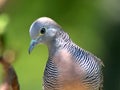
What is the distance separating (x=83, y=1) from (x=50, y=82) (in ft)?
12.7

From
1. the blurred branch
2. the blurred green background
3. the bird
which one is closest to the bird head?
the bird

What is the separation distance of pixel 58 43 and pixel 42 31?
19cm

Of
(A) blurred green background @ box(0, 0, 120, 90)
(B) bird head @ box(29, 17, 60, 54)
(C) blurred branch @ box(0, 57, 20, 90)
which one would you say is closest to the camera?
(C) blurred branch @ box(0, 57, 20, 90)

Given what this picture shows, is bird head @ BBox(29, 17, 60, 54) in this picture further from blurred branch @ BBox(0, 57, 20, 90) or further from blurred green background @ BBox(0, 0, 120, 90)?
blurred green background @ BBox(0, 0, 120, 90)

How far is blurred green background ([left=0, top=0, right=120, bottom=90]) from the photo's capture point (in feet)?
21.2

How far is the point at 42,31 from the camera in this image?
2.74 metres

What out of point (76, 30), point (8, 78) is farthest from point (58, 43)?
point (76, 30)

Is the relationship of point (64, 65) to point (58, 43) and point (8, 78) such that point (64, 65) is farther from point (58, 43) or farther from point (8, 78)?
point (8, 78)

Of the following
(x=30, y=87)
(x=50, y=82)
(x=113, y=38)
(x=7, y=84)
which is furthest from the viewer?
(x=113, y=38)

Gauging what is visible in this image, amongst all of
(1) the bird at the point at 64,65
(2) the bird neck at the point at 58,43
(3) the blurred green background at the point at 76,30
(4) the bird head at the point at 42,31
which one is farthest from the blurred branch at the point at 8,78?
(3) the blurred green background at the point at 76,30

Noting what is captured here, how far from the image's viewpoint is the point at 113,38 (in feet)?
22.6

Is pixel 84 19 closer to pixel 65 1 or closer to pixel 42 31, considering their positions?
pixel 65 1

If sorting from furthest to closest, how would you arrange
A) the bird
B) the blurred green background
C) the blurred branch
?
the blurred green background → the bird → the blurred branch

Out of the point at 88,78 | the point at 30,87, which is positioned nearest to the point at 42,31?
the point at 88,78
